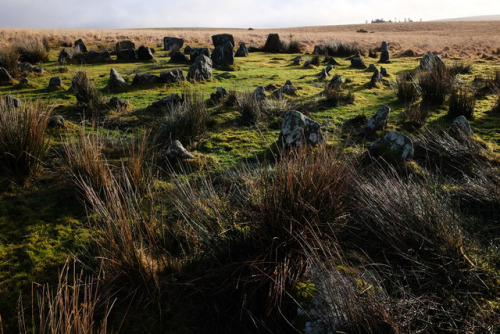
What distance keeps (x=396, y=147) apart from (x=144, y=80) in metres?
6.36

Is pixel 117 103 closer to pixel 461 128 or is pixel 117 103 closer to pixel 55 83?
pixel 55 83

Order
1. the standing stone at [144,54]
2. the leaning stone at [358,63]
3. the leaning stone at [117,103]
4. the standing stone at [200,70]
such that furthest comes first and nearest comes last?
the standing stone at [144,54]
the leaning stone at [358,63]
the standing stone at [200,70]
the leaning stone at [117,103]

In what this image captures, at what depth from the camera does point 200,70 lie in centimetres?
859

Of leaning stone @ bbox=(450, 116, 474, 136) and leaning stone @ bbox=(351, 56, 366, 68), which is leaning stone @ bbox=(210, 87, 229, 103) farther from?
leaning stone @ bbox=(351, 56, 366, 68)

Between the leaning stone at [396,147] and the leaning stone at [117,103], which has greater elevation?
the leaning stone at [117,103]

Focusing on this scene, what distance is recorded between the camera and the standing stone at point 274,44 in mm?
16250

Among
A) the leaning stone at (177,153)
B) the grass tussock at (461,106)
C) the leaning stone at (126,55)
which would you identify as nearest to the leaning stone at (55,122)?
the leaning stone at (177,153)

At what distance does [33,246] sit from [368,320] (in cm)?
259

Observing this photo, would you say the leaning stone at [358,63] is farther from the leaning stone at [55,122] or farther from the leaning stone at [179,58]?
the leaning stone at [55,122]

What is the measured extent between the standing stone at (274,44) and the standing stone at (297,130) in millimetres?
13106

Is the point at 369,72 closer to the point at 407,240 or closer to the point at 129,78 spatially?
the point at 129,78

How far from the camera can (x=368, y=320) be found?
1610mm

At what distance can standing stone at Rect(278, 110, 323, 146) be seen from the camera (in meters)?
4.39

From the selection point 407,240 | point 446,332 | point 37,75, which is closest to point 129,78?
point 37,75
